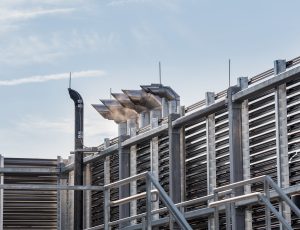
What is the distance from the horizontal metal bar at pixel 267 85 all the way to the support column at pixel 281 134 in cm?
13

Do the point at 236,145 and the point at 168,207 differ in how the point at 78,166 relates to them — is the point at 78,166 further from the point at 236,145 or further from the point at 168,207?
the point at 168,207

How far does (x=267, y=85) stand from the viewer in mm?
16094

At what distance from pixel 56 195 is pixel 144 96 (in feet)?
19.3

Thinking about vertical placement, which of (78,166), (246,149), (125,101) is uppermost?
(125,101)

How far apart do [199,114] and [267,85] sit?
8.53ft

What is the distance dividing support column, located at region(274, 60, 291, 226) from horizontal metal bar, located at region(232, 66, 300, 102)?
0.13 meters

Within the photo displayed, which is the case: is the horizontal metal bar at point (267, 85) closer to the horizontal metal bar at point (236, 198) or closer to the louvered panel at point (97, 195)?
the horizontal metal bar at point (236, 198)

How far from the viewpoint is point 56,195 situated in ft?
88.1

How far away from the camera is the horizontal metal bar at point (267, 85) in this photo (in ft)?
50.9

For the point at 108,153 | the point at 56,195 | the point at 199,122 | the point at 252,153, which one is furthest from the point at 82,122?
the point at 252,153

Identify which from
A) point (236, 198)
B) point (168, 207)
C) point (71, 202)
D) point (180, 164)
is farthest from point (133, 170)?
point (168, 207)

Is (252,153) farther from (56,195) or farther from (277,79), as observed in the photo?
(56,195)

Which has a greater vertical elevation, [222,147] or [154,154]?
[154,154]

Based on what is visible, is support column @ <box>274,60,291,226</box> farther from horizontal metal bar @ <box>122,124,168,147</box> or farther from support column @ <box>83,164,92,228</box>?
support column @ <box>83,164,92,228</box>
